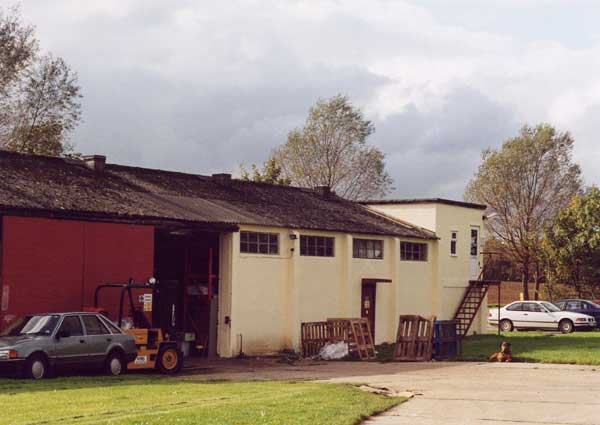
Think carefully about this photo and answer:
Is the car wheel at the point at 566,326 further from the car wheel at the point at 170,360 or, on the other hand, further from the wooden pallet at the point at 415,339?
the car wheel at the point at 170,360

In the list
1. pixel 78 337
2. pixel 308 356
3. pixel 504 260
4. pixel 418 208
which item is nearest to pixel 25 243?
pixel 78 337

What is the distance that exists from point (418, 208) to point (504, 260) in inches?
1404

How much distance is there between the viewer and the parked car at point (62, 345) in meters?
22.4

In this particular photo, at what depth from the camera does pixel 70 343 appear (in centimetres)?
2325

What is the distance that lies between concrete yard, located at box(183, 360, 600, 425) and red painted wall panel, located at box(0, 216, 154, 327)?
361cm

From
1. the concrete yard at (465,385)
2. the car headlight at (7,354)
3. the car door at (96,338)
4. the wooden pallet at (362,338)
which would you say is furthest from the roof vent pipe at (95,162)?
the car headlight at (7,354)

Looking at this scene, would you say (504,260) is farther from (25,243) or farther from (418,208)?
(25,243)

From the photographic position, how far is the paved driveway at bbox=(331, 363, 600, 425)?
1587cm

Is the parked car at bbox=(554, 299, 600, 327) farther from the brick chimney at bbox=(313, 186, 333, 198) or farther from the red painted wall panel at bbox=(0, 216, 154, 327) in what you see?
the red painted wall panel at bbox=(0, 216, 154, 327)

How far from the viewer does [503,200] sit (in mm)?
68375

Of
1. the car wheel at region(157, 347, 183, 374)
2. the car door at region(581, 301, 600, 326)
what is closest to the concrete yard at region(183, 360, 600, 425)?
the car wheel at region(157, 347, 183, 374)

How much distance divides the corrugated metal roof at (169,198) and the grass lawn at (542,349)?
5629 millimetres

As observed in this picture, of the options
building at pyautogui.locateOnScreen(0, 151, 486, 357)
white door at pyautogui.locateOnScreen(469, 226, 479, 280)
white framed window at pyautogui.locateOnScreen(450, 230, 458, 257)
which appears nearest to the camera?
building at pyautogui.locateOnScreen(0, 151, 486, 357)

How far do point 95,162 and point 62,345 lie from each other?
36.4 ft
